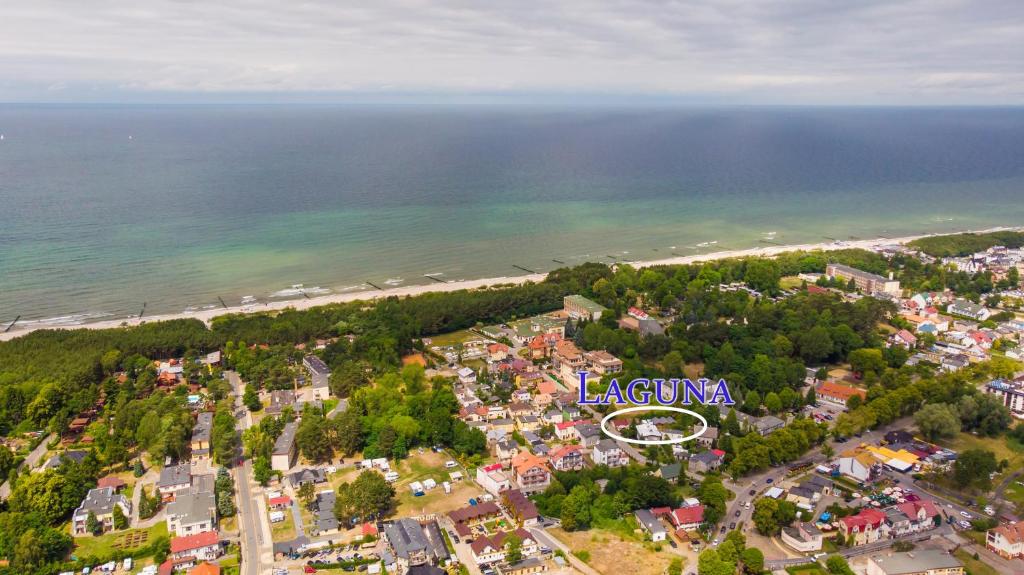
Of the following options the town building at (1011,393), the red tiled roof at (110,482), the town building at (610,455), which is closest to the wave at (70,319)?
the red tiled roof at (110,482)

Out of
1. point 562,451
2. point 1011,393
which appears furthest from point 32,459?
point 1011,393

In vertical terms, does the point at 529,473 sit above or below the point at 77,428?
above

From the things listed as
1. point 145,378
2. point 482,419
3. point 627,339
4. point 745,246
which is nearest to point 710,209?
point 745,246

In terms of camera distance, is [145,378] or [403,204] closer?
[145,378]

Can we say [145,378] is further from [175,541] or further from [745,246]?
[745,246]

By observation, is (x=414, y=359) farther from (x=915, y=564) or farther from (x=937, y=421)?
(x=915, y=564)
